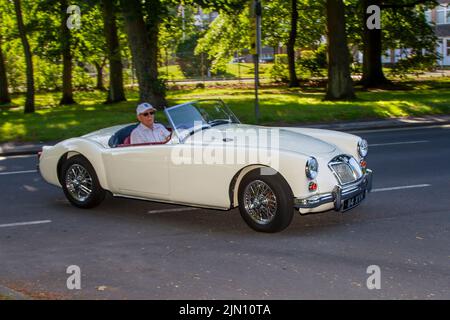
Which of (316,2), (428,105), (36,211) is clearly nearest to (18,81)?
(316,2)

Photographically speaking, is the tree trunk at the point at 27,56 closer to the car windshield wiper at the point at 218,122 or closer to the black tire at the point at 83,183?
the black tire at the point at 83,183

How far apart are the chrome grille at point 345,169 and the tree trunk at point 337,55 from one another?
56.2 feet

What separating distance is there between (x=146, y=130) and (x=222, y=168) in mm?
1630

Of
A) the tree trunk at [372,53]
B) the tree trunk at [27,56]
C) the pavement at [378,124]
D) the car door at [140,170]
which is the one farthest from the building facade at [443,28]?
the car door at [140,170]

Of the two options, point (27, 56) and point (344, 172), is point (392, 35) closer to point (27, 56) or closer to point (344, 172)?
point (27, 56)

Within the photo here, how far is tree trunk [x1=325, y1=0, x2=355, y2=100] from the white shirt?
1670cm

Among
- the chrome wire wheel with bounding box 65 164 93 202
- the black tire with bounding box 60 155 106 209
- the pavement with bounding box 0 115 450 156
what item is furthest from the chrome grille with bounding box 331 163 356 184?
the pavement with bounding box 0 115 450 156

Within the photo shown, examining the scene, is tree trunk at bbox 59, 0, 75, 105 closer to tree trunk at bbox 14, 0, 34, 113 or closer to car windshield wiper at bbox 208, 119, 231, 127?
tree trunk at bbox 14, 0, 34, 113

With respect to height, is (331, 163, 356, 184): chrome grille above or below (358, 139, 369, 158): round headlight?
below

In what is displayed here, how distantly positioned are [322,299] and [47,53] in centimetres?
2884

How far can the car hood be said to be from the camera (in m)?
6.84

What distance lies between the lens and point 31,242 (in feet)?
22.1
